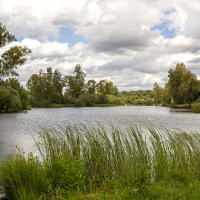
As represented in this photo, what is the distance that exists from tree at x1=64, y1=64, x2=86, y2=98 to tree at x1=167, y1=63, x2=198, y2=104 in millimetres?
33838

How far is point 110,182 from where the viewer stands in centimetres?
558

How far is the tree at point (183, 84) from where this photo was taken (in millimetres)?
61750

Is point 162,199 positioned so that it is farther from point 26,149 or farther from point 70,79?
point 70,79

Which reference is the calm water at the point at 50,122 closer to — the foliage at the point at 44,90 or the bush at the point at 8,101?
the bush at the point at 8,101

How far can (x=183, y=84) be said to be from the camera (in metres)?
61.9

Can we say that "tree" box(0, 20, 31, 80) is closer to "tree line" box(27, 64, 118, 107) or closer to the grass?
the grass

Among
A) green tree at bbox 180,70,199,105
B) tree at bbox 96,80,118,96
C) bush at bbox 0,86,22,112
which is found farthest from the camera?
tree at bbox 96,80,118,96

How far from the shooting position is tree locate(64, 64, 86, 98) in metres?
87.2

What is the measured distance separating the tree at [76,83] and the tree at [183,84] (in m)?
33.8

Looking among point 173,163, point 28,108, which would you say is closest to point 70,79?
point 28,108

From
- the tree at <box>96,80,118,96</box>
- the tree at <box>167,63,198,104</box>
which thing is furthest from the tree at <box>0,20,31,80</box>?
the tree at <box>96,80,118,96</box>

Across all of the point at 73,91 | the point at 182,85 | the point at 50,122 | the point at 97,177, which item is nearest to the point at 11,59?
the point at 50,122

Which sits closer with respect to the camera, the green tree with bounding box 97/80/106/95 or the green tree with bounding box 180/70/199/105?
the green tree with bounding box 180/70/199/105

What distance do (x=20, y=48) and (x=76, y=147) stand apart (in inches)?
805
